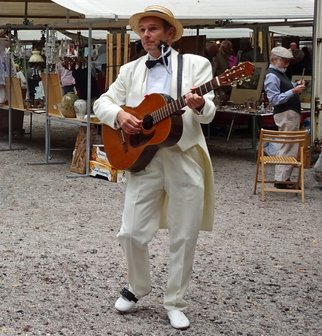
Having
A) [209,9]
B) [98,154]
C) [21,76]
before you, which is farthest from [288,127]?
[21,76]

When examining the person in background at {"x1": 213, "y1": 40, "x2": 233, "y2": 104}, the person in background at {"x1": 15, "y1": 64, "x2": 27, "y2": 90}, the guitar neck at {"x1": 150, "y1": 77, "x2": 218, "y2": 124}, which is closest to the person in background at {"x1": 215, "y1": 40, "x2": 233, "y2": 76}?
the person in background at {"x1": 213, "y1": 40, "x2": 233, "y2": 104}

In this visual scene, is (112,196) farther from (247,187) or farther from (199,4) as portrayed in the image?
(199,4)

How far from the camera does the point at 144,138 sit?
12.8 ft

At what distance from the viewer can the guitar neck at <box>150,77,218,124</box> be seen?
3568mm

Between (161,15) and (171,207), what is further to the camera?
(171,207)

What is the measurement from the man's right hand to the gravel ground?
3.78 ft

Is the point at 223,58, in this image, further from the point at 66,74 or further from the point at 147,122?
the point at 147,122

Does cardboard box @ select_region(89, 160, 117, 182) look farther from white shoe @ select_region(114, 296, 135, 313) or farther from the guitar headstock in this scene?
the guitar headstock

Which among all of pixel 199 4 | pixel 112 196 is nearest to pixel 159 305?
pixel 112 196

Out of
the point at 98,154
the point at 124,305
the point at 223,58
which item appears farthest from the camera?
the point at 223,58

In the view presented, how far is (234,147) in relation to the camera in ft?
40.9

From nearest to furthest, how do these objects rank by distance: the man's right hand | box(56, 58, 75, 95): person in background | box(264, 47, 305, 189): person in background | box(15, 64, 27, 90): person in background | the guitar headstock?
1. the guitar headstock
2. the man's right hand
3. box(264, 47, 305, 189): person in background
4. box(56, 58, 75, 95): person in background
5. box(15, 64, 27, 90): person in background

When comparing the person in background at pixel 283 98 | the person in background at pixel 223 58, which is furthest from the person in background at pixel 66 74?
the person in background at pixel 283 98

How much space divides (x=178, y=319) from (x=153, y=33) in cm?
165
